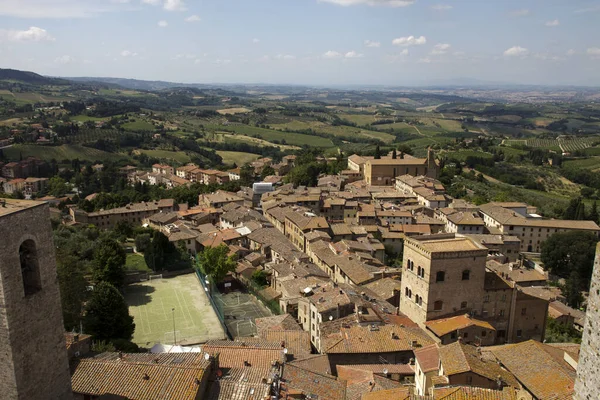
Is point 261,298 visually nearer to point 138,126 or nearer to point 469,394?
point 469,394

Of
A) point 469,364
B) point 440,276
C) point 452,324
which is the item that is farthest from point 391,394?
point 440,276

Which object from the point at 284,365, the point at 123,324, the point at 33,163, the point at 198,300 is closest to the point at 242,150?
the point at 33,163

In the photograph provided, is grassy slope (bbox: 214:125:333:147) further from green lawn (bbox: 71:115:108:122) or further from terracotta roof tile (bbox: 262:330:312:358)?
terracotta roof tile (bbox: 262:330:312:358)


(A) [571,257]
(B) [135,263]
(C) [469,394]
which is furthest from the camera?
(A) [571,257]

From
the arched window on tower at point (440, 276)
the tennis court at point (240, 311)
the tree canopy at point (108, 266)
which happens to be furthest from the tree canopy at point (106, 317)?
the arched window on tower at point (440, 276)

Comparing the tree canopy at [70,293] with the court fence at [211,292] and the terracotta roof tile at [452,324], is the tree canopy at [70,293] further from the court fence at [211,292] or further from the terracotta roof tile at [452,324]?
the terracotta roof tile at [452,324]

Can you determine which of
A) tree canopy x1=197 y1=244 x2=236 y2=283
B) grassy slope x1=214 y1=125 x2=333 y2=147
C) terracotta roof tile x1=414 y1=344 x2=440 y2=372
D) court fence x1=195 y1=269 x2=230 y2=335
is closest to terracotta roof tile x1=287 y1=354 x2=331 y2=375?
terracotta roof tile x1=414 y1=344 x2=440 y2=372
